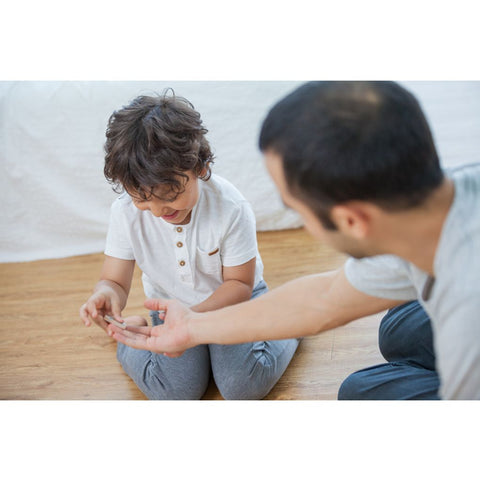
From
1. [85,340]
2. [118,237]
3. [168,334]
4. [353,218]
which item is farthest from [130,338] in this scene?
[353,218]

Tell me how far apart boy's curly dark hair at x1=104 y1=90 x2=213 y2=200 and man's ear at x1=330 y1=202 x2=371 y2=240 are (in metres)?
0.32

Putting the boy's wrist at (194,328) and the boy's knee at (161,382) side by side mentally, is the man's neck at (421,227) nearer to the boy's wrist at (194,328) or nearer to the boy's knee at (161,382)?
the boy's wrist at (194,328)

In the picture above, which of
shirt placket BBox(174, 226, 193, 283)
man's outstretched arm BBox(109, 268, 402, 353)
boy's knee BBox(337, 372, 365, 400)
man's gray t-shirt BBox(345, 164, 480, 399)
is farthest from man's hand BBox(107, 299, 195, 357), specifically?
man's gray t-shirt BBox(345, 164, 480, 399)

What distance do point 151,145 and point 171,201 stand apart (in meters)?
0.09

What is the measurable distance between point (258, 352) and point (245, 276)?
13cm

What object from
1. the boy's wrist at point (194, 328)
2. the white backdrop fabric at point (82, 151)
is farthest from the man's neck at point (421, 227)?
the white backdrop fabric at point (82, 151)

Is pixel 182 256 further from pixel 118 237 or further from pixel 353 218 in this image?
pixel 353 218

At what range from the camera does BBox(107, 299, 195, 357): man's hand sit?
2.60ft

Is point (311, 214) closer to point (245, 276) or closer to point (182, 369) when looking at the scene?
point (245, 276)

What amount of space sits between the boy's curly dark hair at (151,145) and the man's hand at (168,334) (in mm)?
156

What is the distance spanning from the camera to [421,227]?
1.79 feet

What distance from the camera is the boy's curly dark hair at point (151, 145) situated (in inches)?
30.7

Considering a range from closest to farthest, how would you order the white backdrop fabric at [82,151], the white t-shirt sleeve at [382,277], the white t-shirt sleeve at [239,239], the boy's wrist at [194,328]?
the white t-shirt sleeve at [382,277], the boy's wrist at [194,328], the white t-shirt sleeve at [239,239], the white backdrop fabric at [82,151]
